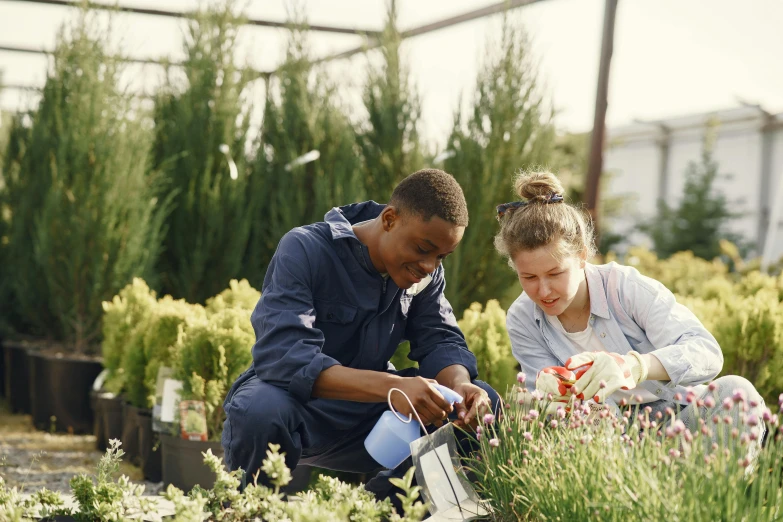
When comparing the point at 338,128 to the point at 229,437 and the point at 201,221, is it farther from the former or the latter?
the point at 229,437

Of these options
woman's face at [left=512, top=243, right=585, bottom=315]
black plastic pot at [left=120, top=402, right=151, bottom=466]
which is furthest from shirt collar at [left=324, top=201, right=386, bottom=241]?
black plastic pot at [left=120, top=402, right=151, bottom=466]

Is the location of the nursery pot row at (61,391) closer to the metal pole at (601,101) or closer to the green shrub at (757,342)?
the metal pole at (601,101)

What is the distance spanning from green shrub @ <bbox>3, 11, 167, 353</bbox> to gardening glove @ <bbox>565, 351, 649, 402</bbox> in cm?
422

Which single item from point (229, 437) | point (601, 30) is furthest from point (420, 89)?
point (229, 437)

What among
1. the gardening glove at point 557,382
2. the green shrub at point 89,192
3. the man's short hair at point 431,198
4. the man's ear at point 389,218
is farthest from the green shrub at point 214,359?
the green shrub at point 89,192

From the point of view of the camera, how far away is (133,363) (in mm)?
4418

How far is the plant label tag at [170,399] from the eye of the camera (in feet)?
12.2

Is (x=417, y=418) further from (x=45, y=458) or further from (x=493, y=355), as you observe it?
(x=45, y=458)

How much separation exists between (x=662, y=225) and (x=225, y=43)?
12.4 m

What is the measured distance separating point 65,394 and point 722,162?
650 inches

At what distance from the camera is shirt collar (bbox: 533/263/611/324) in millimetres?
2814

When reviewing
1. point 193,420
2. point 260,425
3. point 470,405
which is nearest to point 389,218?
point 470,405

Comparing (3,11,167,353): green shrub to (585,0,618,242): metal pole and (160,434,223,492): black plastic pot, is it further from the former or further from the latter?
(585,0,618,242): metal pole

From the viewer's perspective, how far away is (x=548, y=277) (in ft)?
8.77
